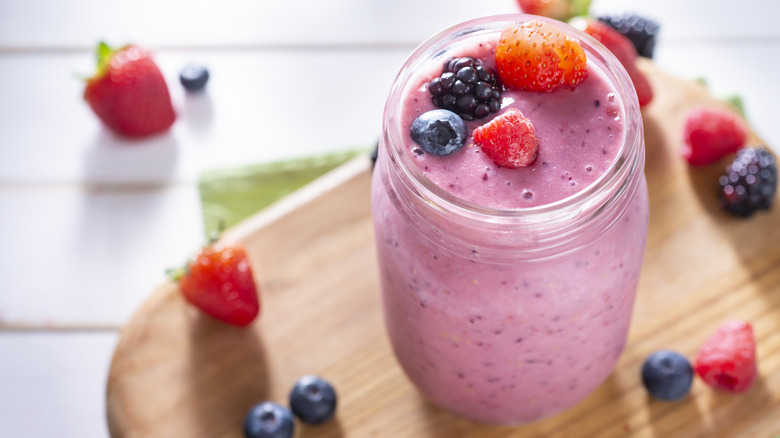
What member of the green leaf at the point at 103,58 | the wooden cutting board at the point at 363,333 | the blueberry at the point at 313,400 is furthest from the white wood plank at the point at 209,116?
the blueberry at the point at 313,400

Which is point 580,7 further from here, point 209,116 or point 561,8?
point 209,116

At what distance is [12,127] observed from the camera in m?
2.02

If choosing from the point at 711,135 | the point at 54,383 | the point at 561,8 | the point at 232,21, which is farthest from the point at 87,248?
the point at 711,135

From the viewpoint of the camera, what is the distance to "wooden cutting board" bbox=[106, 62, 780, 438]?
1399mm

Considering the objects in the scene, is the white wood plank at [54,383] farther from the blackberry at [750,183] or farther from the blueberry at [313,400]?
the blackberry at [750,183]

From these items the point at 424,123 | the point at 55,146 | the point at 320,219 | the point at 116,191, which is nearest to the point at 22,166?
the point at 55,146

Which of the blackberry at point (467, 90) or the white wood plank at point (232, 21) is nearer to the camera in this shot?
the blackberry at point (467, 90)

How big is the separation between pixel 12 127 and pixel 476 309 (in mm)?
1398

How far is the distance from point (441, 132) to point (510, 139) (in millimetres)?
83

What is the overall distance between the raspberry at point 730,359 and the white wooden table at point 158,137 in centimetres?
71

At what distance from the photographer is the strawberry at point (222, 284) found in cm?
146

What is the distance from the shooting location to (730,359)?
136 centimetres

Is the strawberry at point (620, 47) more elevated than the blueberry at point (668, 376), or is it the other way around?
the strawberry at point (620, 47)

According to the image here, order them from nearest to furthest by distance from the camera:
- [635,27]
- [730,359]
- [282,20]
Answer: [730,359]
[635,27]
[282,20]
